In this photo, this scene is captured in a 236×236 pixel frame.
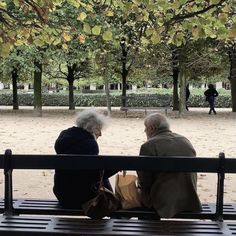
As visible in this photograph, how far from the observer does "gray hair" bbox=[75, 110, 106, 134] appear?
4.67 m

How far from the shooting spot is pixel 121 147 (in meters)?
12.6

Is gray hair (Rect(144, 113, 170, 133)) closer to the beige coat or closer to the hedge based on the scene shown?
the beige coat

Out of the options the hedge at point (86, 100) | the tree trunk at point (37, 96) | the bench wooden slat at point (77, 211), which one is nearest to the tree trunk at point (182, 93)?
the tree trunk at point (37, 96)

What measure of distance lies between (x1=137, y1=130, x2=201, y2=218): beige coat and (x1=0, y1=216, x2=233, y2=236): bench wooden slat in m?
0.18

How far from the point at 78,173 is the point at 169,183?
0.81m

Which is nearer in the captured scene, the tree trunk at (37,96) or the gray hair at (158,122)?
the gray hair at (158,122)

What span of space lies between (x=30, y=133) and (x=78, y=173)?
38.7 ft

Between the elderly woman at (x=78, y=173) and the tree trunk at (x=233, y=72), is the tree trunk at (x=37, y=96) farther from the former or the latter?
the elderly woman at (x=78, y=173)

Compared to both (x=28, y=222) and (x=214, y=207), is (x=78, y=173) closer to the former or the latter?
(x=28, y=222)

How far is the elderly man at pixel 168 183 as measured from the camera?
14.7 feet

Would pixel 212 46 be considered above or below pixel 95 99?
above

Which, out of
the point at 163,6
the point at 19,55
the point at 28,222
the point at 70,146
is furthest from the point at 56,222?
the point at 19,55

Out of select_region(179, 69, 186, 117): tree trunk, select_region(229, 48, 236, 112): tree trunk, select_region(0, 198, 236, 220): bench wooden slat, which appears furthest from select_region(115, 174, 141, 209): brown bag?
select_region(229, 48, 236, 112): tree trunk

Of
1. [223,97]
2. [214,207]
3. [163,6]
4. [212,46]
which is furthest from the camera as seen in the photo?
[223,97]
